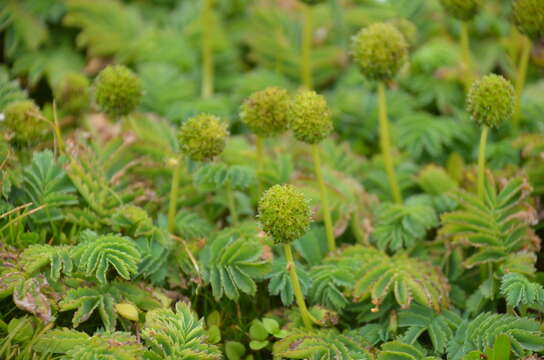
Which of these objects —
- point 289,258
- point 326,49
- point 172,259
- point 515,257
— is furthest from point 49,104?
point 515,257

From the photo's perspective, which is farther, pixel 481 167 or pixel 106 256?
pixel 481 167

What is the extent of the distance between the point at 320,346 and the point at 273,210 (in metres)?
0.58

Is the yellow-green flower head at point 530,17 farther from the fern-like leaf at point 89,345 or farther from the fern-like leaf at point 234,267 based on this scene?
the fern-like leaf at point 89,345

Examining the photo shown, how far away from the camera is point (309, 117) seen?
274cm

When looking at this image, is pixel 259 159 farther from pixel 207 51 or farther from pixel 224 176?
pixel 207 51

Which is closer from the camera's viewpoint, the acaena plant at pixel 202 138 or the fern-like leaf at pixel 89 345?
the fern-like leaf at pixel 89 345

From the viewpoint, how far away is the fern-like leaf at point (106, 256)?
2598mm

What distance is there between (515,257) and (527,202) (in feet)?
1.12

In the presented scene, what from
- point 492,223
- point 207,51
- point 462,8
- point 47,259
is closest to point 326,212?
point 492,223

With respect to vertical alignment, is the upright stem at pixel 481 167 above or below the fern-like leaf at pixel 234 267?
above

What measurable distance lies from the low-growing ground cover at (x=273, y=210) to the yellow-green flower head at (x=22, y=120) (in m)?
0.01

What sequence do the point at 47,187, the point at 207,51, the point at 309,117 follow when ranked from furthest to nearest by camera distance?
1. the point at 207,51
2. the point at 47,187
3. the point at 309,117

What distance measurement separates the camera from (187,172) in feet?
11.2

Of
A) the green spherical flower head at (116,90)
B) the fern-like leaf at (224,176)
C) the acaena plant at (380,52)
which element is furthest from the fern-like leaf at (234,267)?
the acaena plant at (380,52)
